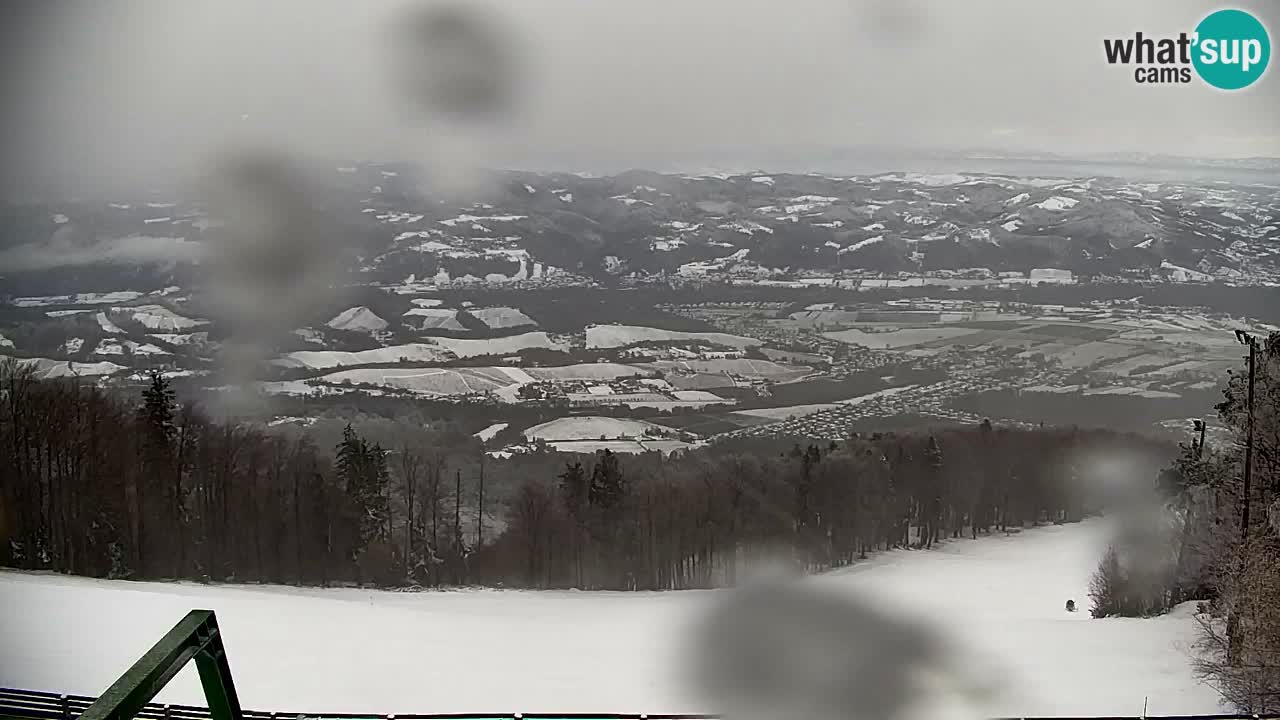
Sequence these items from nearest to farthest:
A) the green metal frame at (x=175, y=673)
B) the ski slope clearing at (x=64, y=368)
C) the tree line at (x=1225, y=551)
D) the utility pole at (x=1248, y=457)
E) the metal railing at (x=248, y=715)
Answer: the green metal frame at (x=175, y=673)
the metal railing at (x=248, y=715)
the tree line at (x=1225, y=551)
the utility pole at (x=1248, y=457)
the ski slope clearing at (x=64, y=368)

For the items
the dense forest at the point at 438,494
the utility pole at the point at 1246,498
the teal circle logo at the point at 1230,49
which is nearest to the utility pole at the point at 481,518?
the dense forest at the point at 438,494

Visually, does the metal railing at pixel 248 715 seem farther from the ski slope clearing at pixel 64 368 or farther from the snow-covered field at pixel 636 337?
the snow-covered field at pixel 636 337

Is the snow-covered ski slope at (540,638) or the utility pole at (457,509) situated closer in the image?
Answer: the snow-covered ski slope at (540,638)

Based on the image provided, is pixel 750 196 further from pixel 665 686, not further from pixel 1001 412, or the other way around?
pixel 665 686

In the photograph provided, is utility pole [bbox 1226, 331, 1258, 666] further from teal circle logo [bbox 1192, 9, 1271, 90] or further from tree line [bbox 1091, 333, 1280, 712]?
teal circle logo [bbox 1192, 9, 1271, 90]

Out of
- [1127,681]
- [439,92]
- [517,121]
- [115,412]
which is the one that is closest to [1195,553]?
[1127,681]

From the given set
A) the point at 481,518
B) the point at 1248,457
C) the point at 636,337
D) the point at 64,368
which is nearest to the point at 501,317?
the point at 636,337

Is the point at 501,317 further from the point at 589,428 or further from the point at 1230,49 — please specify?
the point at 1230,49
